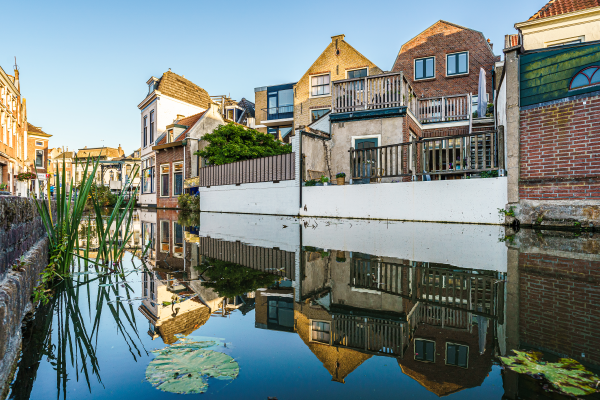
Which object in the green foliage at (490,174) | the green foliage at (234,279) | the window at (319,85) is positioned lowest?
the green foliage at (234,279)

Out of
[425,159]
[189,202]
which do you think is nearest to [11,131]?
[189,202]

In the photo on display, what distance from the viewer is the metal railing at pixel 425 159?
7801mm

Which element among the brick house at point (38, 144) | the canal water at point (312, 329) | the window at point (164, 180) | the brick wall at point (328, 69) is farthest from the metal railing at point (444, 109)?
the brick house at point (38, 144)

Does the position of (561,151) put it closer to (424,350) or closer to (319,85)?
(424,350)

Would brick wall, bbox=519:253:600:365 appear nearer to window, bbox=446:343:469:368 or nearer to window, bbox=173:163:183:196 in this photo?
window, bbox=446:343:469:368

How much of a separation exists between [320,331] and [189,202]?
59.5ft

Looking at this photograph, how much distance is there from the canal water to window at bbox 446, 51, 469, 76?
16.9 metres

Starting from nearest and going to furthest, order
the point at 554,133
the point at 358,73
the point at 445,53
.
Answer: the point at 554,133, the point at 445,53, the point at 358,73

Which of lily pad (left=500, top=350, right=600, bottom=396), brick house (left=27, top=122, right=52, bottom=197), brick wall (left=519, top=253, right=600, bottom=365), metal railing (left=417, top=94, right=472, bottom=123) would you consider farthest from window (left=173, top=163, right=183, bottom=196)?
lily pad (left=500, top=350, right=600, bottom=396)

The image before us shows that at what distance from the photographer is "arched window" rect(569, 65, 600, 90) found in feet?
21.4

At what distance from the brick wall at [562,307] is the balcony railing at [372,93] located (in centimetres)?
820

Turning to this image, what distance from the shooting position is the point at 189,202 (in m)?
19.0

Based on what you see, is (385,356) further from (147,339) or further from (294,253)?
(294,253)

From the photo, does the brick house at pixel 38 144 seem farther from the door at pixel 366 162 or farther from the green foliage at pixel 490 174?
the green foliage at pixel 490 174
